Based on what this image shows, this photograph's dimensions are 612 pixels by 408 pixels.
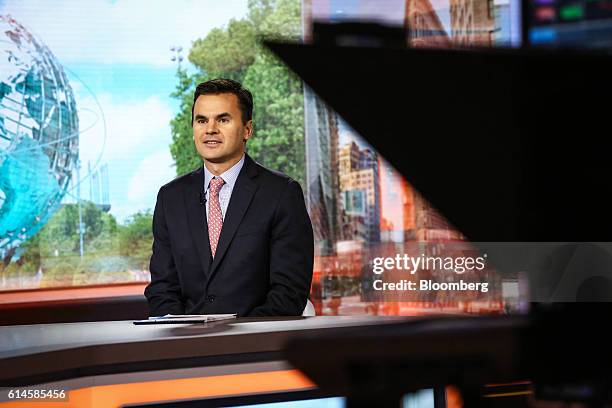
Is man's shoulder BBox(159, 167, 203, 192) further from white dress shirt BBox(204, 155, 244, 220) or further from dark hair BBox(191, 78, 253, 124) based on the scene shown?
dark hair BBox(191, 78, 253, 124)

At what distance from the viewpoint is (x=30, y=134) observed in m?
5.10

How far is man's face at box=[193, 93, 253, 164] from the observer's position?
238 centimetres

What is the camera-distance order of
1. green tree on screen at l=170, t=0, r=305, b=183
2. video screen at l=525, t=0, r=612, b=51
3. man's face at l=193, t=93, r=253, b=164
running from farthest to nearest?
green tree on screen at l=170, t=0, r=305, b=183
man's face at l=193, t=93, r=253, b=164
video screen at l=525, t=0, r=612, b=51

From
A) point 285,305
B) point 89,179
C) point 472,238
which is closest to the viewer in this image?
point 472,238

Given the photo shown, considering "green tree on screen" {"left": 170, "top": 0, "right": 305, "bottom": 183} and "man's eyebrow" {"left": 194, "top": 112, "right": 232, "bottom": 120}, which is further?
"green tree on screen" {"left": 170, "top": 0, "right": 305, "bottom": 183}

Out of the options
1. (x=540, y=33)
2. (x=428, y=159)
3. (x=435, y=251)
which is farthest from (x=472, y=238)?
(x=435, y=251)

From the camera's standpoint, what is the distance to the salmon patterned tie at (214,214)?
233cm

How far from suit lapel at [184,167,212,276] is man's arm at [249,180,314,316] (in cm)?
17

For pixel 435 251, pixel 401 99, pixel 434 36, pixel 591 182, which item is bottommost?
pixel 435 251

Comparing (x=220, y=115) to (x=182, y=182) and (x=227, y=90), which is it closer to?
(x=227, y=90)

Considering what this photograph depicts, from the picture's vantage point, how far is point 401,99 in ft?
4.70

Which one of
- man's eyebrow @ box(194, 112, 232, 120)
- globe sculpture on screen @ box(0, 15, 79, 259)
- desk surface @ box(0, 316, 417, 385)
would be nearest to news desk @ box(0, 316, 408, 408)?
desk surface @ box(0, 316, 417, 385)

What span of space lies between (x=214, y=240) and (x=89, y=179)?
10.1 feet

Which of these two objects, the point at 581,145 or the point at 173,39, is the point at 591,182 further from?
the point at 173,39
